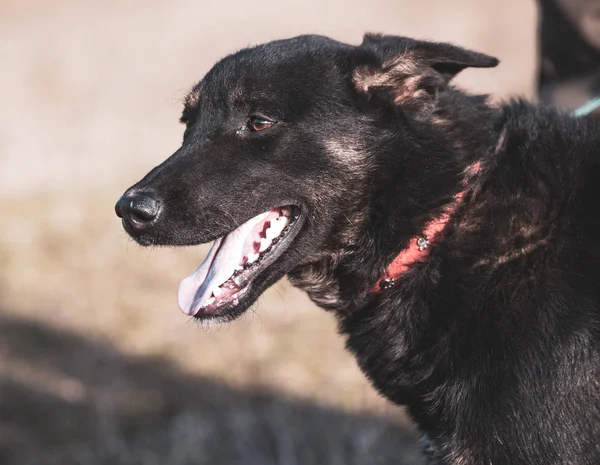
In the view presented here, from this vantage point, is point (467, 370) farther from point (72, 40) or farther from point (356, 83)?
point (72, 40)

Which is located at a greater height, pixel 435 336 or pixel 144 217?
pixel 144 217

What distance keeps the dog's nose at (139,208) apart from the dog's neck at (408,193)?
686mm

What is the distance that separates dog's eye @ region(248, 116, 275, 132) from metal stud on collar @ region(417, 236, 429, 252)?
692 millimetres

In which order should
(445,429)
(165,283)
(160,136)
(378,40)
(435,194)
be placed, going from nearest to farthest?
(445,429)
(435,194)
(378,40)
(165,283)
(160,136)

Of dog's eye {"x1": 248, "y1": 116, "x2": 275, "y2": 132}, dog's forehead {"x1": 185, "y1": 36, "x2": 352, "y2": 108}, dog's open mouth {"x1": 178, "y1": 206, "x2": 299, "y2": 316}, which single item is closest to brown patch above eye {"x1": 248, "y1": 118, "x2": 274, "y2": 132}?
dog's eye {"x1": 248, "y1": 116, "x2": 275, "y2": 132}

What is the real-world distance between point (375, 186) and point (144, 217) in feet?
2.81

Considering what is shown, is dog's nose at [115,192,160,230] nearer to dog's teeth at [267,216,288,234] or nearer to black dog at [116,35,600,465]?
black dog at [116,35,600,465]

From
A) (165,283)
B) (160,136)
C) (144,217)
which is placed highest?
(144,217)

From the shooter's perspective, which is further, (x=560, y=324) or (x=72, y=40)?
(x=72, y=40)

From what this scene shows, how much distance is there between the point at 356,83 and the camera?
10.5 feet

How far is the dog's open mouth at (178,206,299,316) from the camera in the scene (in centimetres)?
309

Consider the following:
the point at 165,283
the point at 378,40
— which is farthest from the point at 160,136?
the point at 378,40

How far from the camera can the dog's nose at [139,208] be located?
303cm

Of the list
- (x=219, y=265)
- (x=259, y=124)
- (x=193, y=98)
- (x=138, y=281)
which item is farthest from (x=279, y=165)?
(x=138, y=281)
